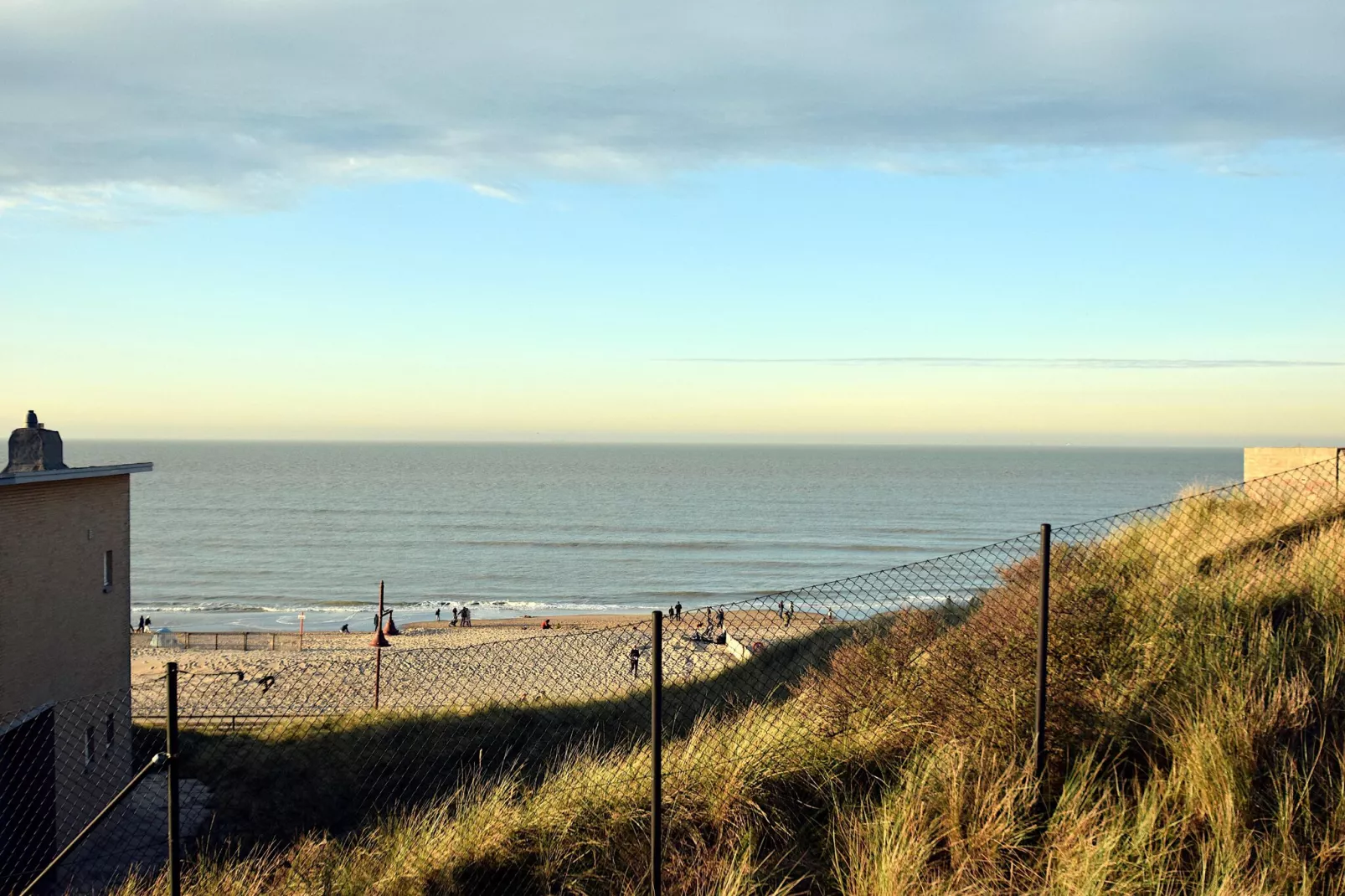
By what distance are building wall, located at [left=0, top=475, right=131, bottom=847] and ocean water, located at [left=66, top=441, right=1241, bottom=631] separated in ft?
95.2

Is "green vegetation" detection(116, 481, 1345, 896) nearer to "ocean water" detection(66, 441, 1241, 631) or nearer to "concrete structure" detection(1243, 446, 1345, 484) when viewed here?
"concrete structure" detection(1243, 446, 1345, 484)

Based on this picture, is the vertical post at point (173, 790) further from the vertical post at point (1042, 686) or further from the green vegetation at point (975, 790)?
the vertical post at point (1042, 686)

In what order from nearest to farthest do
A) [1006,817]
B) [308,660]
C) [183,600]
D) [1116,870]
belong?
[1116,870] → [1006,817] → [308,660] → [183,600]

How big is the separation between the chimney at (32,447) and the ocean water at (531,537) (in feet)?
98.0

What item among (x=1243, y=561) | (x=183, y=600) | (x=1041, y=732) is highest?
(x=1243, y=561)

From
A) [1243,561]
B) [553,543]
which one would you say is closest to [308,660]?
[1243,561]

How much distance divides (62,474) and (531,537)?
65151 mm

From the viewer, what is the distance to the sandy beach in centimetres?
2828

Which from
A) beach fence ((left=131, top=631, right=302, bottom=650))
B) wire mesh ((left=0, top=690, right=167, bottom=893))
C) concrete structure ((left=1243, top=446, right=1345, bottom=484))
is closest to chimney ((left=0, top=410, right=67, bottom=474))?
wire mesh ((left=0, top=690, right=167, bottom=893))

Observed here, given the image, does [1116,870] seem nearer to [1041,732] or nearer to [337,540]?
[1041,732]

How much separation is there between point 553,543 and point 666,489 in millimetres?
58064

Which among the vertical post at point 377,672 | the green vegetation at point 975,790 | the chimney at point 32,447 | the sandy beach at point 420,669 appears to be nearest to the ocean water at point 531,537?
the sandy beach at point 420,669

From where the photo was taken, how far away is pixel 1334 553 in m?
9.50

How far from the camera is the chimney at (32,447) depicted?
15.3m
